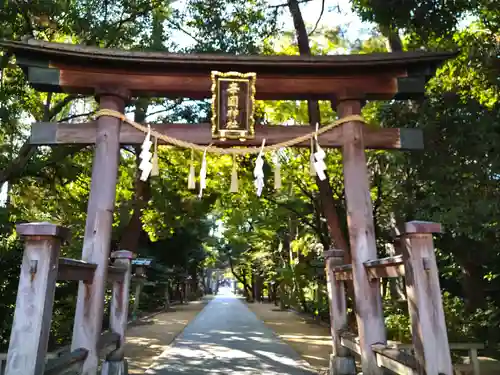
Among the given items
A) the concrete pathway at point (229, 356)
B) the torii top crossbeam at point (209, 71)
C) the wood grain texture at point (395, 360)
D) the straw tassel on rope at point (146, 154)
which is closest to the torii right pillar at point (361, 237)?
the wood grain texture at point (395, 360)

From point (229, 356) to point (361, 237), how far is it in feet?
16.0

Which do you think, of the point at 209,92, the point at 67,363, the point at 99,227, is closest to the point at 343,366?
the point at 67,363

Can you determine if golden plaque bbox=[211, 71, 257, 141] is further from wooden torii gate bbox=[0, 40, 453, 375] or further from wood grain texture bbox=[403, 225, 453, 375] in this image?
wood grain texture bbox=[403, 225, 453, 375]

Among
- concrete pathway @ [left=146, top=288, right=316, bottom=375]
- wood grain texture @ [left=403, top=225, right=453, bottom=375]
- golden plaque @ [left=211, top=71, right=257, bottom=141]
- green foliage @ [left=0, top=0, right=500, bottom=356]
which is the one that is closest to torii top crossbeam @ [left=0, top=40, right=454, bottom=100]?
golden plaque @ [left=211, top=71, right=257, bottom=141]

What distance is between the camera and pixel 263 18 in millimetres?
9609

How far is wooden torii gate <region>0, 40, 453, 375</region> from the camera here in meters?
4.82

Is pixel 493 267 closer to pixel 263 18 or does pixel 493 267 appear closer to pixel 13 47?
pixel 263 18

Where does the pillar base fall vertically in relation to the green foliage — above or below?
below

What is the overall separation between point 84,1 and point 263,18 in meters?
4.13

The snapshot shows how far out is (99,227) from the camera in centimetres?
474

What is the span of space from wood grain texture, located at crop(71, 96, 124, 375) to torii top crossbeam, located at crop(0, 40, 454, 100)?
0.42 meters

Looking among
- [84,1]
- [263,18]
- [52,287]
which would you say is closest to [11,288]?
[52,287]

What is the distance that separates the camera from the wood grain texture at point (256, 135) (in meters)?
5.12

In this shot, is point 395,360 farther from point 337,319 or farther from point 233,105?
point 233,105
